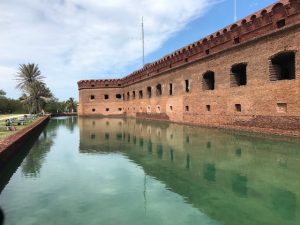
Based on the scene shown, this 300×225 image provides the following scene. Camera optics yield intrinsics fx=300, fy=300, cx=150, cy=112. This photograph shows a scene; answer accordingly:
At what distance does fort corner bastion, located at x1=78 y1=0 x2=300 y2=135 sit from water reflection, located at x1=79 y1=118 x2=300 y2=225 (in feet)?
7.47

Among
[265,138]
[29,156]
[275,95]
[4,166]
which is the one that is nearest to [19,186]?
[4,166]

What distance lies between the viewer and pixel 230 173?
6660mm

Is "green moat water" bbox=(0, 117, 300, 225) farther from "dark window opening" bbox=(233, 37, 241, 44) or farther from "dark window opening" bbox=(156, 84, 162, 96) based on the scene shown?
"dark window opening" bbox=(156, 84, 162, 96)

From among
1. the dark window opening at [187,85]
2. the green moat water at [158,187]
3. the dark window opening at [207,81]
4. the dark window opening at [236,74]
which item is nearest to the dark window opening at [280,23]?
the dark window opening at [236,74]

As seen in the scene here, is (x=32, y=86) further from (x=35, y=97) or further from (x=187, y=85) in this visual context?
(x=187, y=85)

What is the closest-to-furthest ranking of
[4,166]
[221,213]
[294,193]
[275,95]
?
1. [221,213]
2. [294,193]
3. [4,166]
4. [275,95]

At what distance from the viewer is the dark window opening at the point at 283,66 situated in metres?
12.9

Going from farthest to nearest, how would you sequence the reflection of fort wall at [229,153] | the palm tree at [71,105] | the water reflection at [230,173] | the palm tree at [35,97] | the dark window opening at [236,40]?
the palm tree at [71,105] → the palm tree at [35,97] → the dark window opening at [236,40] → the reflection of fort wall at [229,153] → the water reflection at [230,173]

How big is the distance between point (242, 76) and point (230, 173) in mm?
11128

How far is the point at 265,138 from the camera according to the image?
11.7 metres

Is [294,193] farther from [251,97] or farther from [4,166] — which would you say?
[251,97]

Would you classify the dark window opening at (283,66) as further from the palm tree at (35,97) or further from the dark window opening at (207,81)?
the palm tree at (35,97)

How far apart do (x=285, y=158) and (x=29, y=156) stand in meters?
7.70

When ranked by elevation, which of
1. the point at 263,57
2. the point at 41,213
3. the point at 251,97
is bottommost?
the point at 41,213
